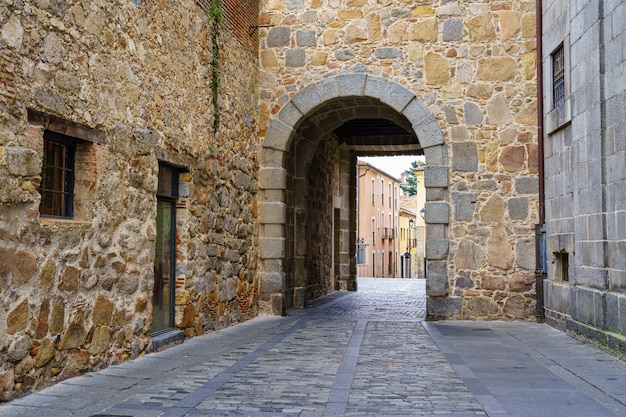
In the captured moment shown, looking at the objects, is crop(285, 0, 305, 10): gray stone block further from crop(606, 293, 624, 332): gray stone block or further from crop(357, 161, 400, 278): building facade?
crop(357, 161, 400, 278): building facade

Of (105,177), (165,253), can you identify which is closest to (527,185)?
(165,253)

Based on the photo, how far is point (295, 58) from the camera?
1134 centimetres

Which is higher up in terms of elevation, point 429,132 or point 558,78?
point 558,78

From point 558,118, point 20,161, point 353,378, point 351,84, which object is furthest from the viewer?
point 351,84

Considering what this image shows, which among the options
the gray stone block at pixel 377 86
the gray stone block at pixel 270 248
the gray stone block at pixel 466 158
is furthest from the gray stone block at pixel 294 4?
the gray stone block at pixel 270 248

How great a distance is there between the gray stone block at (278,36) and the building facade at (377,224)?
983 inches

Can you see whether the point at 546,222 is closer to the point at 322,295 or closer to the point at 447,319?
the point at 447,319

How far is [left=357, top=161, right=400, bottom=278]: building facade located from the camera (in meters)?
41.9

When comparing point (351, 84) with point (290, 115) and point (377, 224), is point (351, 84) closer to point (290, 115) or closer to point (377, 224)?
point (290, 115)

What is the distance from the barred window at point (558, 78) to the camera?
378 inches

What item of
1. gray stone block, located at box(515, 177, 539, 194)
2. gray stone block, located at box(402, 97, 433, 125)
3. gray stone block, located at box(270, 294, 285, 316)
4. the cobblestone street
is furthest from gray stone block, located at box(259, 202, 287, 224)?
gray stone block, located at box(515, 177, 539, 194)

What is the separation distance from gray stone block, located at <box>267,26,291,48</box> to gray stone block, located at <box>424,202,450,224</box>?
3554mm

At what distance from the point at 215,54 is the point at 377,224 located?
37.5 meters

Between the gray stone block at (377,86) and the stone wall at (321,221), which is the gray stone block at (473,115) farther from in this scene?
the stone wall at (321,221)
